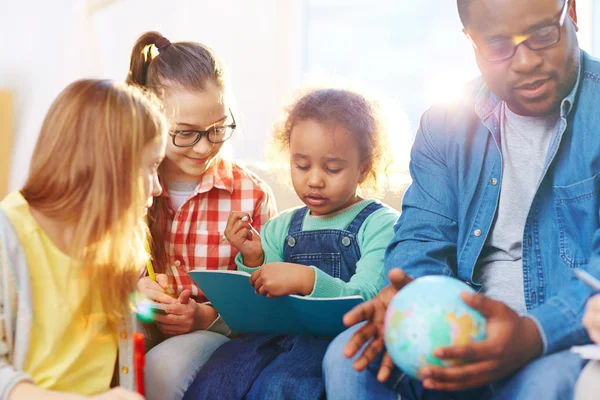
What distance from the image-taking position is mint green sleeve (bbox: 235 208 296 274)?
2.06m

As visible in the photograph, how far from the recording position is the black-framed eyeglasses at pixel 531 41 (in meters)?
1.55

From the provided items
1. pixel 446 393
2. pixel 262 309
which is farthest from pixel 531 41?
pixel 262 309

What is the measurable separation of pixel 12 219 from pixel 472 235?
984 millimetres

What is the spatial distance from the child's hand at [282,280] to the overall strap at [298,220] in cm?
28

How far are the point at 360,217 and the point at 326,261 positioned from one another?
0.15 meters

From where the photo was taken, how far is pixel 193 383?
1.74m

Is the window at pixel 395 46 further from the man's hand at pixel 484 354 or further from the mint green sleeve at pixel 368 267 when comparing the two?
the man's hand at pixel 484 354

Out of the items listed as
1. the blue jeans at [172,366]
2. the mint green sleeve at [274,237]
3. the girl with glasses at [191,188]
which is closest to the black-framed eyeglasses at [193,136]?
the girl with glasses at [191,188]

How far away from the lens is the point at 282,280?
176 centimetres

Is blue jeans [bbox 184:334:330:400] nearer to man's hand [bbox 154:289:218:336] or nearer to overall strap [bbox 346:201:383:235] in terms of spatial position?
man's hand [bbox 154:289:218:336]

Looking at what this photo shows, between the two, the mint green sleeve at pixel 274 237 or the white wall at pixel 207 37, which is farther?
the white wall at pixel 207 37

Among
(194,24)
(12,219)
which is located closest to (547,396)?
(12,219)

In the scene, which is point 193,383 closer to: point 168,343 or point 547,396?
point 168,343

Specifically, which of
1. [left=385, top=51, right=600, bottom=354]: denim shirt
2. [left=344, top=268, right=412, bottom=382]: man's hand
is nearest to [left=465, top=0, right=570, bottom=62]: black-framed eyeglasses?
[left=385, top=51, right=600, bottom=354]: denim shirt
